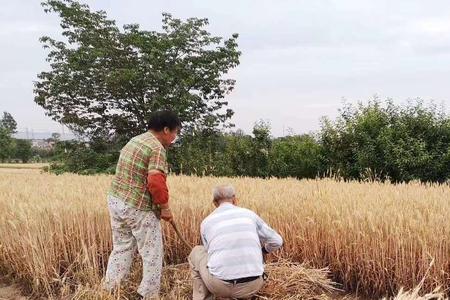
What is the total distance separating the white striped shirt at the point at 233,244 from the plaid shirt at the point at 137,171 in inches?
28.8

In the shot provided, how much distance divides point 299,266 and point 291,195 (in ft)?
5.90

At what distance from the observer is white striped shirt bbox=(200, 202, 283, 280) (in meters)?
4.02

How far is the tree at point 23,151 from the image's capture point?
202ft

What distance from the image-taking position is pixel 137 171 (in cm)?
457

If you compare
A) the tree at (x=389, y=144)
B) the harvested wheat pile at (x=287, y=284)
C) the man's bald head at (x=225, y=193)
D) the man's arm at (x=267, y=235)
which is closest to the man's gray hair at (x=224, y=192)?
the man's bald head at (x=225, y=193)

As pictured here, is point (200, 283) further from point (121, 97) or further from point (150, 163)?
point (121, 97)

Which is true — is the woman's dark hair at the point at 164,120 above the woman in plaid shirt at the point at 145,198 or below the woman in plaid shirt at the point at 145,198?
above

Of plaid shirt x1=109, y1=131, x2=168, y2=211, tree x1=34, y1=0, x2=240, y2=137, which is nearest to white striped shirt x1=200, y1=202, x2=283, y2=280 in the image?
plaid shirt x1=109, y1=131, x2=168, y2=211

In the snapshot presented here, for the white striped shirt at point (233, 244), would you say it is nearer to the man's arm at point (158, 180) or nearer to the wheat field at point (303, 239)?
the man's arm at point (158, 180)

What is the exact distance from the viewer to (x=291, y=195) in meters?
6.58

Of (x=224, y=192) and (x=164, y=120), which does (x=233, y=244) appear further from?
(x=164, y=120)

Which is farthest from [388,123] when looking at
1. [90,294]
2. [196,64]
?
[90,294]

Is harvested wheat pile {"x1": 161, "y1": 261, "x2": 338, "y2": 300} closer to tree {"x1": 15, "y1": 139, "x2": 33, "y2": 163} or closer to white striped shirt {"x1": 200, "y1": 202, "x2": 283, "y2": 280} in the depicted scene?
white striped shirt {"x1": 200, "y1": 202, "x2": 283, "y2": 280}

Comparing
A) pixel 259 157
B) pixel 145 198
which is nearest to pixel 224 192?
pixel 145 198
